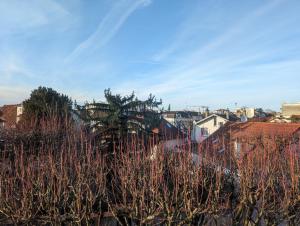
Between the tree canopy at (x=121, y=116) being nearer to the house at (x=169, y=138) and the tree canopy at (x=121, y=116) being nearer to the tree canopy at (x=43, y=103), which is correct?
the house at (x=169, y=138)

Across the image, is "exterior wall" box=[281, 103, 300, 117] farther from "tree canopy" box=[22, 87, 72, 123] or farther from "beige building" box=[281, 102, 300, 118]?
"tree canopy" box=[22, 87, 72, 123]

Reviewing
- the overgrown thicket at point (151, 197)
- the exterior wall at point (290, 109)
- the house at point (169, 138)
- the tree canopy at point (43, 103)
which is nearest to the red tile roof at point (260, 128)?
the house at point (169, 138)

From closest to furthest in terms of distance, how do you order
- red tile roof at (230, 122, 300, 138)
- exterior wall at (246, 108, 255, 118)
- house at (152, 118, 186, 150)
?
house at (152, 118, 186, 150) < red tile roof at (230, 122, 300, 138) < exterior wall at (246, 108, 255, 118)

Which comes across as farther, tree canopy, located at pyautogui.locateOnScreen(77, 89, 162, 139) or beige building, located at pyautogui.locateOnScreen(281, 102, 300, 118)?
beige building, located at pyautogui.locateOnScreen(281, 102, 300, 118)

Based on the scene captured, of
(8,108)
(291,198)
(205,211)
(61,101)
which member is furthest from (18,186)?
(8,108)

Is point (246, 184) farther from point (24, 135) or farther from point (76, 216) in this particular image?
point (24, 135)

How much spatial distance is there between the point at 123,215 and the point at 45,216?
72.2 inches

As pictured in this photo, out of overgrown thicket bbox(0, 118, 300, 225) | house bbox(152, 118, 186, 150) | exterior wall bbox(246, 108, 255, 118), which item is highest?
exterior wall bbox(246, 108, 255, 118)

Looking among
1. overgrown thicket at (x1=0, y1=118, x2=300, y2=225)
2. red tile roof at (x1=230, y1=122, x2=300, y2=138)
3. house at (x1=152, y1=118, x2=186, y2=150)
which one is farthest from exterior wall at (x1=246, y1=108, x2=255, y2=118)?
overgrown thicket at (x1=0, y1=118, x2=300, y2=225)

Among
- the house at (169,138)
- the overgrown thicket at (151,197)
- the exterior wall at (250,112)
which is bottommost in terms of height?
the overgrown thicket at (151,197)

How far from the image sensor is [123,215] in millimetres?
7809

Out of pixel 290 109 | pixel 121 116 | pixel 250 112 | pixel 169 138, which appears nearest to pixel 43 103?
pixel 121 116

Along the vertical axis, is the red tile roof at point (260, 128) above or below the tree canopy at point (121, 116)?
below

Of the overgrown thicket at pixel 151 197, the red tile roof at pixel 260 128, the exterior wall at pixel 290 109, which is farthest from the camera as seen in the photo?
the exterior wall at pixel 290 109
